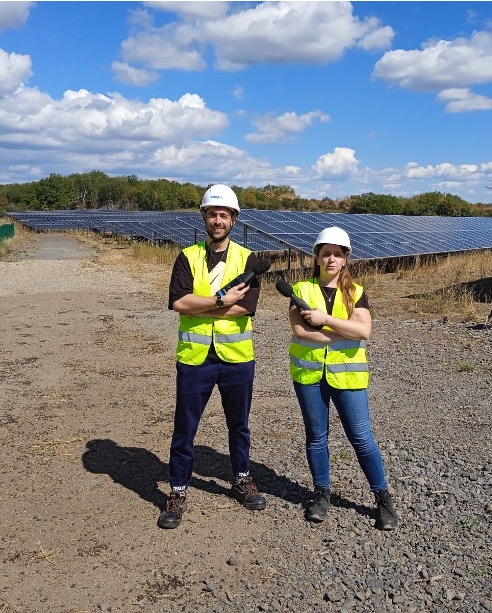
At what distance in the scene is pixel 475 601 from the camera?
2977mm

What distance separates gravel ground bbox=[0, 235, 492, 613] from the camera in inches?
121

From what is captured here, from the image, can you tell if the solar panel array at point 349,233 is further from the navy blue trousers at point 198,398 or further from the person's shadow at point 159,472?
the navy blue trousers at point 198,398

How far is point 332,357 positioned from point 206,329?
0.72 metres

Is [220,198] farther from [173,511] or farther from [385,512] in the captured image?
[385,512]

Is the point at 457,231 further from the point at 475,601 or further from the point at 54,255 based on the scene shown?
the point at 475,601

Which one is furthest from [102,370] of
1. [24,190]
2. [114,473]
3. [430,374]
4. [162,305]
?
[24,190]

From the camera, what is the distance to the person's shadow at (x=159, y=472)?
4105mm

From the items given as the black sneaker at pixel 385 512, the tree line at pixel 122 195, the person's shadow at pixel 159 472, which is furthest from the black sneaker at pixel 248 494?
the tree line at pixel 122 195

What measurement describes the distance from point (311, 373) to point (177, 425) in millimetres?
842

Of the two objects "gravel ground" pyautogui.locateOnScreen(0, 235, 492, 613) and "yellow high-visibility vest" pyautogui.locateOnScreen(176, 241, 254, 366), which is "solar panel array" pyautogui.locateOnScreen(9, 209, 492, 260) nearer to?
"gravel ground" pyautogui.locateOnScreen(0, 235, 492, 613)

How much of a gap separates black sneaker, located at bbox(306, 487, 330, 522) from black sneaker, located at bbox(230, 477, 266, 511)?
29cm

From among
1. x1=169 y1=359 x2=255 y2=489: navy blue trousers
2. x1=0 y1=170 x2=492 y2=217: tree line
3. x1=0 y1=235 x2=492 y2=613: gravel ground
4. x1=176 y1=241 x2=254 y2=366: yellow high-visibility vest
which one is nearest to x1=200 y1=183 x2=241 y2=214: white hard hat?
x1=176 y1=241 x2=254 y2=366: yellow high-visibility vest

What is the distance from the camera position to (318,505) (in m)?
3.77

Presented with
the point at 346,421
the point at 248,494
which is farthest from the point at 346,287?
the point at 248,494
